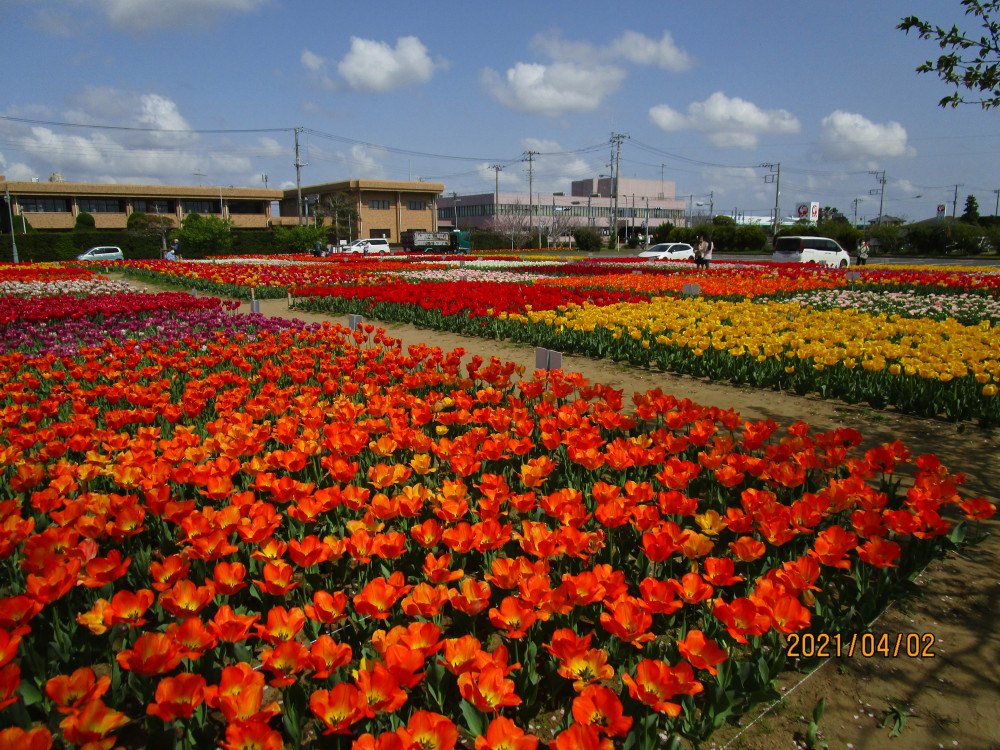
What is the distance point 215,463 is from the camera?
11.0 feet

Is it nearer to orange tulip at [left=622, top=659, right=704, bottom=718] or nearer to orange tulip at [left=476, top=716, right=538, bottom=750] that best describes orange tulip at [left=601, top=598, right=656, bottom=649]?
orange tulip at [left=622, top=659, right=704, bottom=718]

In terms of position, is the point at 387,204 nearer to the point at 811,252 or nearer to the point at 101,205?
the point at 101,205

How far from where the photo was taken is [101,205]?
64.9 m

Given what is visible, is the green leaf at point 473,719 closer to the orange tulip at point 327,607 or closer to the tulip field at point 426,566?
the tulip field at point 426,566

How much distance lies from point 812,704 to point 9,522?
3.30 meters

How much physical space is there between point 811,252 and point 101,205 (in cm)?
6821

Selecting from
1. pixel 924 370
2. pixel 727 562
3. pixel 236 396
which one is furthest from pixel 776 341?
pixel 236 396

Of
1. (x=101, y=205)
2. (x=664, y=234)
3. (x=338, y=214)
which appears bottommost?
(x=664, y=234)

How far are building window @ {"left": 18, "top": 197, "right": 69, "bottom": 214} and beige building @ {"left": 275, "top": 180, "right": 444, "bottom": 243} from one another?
22.1 m

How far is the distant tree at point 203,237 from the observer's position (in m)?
48.4

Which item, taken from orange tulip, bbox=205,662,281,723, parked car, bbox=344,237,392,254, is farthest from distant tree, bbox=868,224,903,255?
orange tulip, bbox=205,662,281,723

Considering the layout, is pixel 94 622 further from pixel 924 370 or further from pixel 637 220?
pixel 637 220
